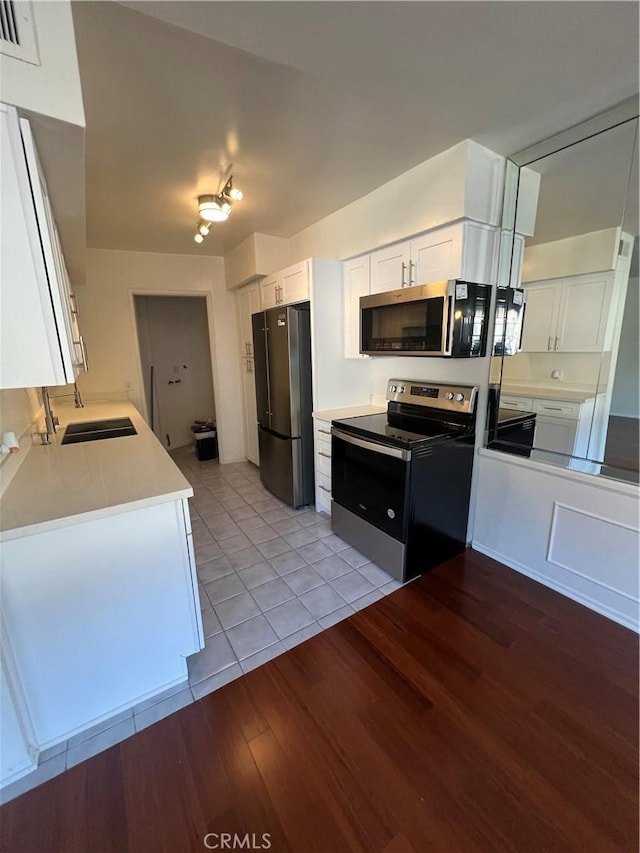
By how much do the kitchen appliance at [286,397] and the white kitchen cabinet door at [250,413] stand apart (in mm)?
746

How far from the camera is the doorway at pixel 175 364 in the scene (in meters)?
5.00

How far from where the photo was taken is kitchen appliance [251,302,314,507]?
2.91 m

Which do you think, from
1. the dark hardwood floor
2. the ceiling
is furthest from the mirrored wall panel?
the dark hardwood floor

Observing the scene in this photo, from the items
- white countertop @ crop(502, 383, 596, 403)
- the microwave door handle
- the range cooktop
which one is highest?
the microwave door handle

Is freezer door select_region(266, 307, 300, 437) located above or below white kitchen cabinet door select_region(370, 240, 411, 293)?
below

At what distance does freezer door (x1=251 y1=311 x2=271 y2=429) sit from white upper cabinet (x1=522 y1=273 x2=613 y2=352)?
2079 millimetres

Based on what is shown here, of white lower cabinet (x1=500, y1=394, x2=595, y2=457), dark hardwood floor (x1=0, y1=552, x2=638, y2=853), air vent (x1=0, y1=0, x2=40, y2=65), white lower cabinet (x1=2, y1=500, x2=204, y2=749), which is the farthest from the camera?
white lower cabinet (x1=500, y1=394, x2=595, y2=457)

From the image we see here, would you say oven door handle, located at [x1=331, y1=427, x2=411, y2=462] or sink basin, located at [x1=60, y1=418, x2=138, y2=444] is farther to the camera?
sink basin, located at [x1=60, y1=418, x2=138, y2=444]

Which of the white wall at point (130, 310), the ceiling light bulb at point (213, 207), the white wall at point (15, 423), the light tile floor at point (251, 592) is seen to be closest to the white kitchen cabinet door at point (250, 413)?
the white wall at point (130, 310)

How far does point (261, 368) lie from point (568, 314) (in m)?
2.39

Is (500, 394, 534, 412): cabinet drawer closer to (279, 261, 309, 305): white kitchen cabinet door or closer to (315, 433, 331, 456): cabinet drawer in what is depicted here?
(315, 433, 331, 456): cabinet drawer

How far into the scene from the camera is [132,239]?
3.40 meters

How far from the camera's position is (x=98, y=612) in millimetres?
1351

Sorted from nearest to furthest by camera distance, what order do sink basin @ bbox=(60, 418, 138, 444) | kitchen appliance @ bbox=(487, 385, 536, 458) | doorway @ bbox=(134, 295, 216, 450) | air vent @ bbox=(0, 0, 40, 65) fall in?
air vent @ bbox=(0, 0, 40, 65) < kitchen appliance @ bbox=(487, 385, 536, 458) < sink basin @ bbox=(60, 418, 138, 444) < doorway @ bbox=(134, 295, 216, 450)
